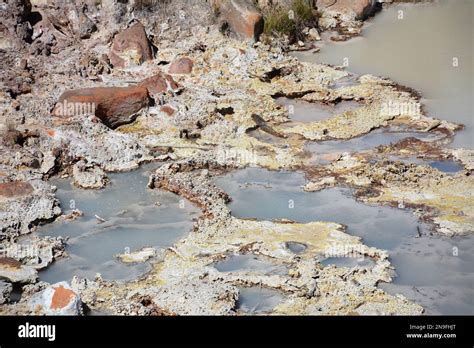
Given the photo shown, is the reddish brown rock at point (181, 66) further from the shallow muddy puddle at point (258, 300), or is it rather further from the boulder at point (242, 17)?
the shallow muddy puddle at point (258, 300)

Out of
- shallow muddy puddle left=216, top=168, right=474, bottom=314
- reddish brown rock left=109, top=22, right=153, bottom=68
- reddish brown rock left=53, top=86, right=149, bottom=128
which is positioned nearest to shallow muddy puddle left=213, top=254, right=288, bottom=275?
shallow muddy puddle left=216, top=168, right=474, bottom=314

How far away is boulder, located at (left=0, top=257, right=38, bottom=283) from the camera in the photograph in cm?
505

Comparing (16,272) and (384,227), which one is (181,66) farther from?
(16,272)

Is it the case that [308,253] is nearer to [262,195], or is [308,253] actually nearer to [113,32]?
[262,195]

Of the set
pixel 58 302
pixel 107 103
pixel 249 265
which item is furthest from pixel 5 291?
pixel 107 103

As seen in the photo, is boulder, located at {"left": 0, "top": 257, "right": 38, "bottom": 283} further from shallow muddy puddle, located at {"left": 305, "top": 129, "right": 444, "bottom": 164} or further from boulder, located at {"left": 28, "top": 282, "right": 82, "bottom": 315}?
shallow muddy puddle, located at {"left": 305, "top": 129, "right": 444, "bottom": 164}

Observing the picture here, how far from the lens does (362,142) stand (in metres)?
7.54

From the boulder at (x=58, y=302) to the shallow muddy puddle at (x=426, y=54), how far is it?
470 centimetres

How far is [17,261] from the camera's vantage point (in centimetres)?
528

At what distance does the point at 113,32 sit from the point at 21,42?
1406mm

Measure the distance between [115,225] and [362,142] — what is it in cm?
316
